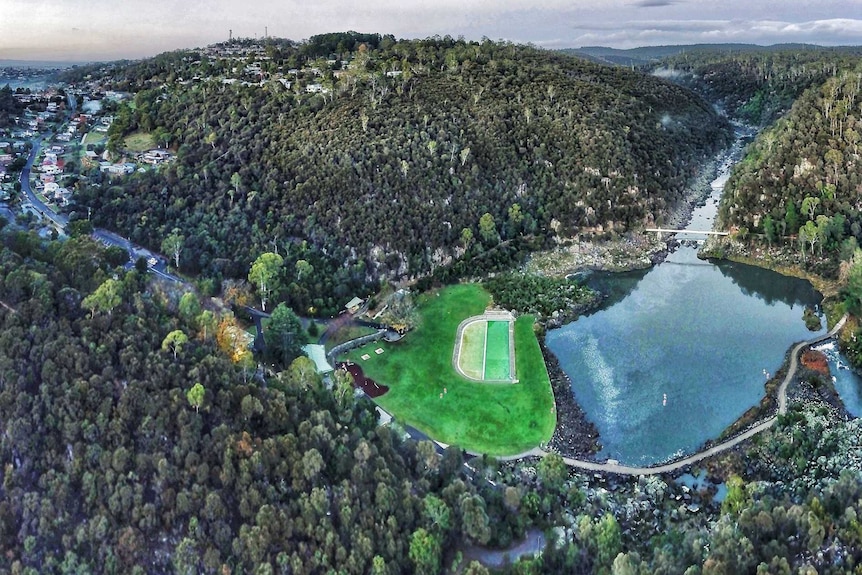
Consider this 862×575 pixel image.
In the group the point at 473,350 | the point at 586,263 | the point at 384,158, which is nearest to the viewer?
the point at 473,350

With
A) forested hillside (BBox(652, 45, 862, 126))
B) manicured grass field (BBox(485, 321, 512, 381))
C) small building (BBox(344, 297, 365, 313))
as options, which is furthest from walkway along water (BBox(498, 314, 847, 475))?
forested hillside (BBox(652, 45, 862, 126))

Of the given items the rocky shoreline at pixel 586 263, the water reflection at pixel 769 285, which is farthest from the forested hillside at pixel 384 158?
the water reflection at pixel 769 285

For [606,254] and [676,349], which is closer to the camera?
[676,349]

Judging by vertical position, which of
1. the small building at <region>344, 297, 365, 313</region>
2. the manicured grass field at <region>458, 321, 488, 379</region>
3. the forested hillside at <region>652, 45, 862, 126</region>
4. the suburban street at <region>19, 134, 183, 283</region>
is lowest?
the manicured grass field at <region>458, 321, 488, 379</region>

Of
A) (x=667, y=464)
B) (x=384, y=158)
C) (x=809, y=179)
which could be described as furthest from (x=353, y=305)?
(x=809, y=179)

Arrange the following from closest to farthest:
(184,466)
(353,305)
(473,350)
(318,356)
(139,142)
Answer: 1. (184,466)
2. (318,356)
3. (473,350)
4. (353,305)
5. (139,142)

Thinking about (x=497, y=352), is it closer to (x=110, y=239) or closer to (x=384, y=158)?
(x=384, y=158)

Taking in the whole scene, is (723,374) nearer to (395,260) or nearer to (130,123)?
(395,260)

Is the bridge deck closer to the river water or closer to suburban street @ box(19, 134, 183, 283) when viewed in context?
the river water
